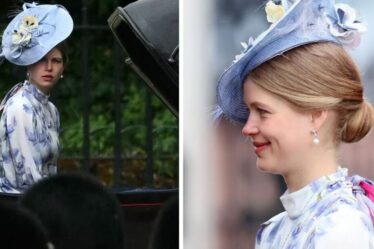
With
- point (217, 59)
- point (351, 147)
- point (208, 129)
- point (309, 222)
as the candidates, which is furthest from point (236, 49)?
point (309, 222)

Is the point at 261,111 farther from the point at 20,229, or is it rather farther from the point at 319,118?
the point at 20,229

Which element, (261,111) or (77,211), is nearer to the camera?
(261,111)

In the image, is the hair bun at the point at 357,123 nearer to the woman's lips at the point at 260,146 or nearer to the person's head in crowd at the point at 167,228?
the woman's lips at the point at 260,146

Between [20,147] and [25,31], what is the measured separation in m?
0.30

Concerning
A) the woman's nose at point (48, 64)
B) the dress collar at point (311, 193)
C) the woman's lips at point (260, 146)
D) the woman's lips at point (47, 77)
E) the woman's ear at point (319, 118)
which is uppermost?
the woman's nose at point (48, 64)

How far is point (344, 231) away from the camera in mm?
1707

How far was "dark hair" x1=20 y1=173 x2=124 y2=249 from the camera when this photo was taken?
7.56ft

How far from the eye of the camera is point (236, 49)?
2088 mm

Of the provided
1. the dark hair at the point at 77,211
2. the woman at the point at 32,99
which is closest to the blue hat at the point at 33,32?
the woman at the point at 32,99

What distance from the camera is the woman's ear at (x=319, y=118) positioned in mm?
1807

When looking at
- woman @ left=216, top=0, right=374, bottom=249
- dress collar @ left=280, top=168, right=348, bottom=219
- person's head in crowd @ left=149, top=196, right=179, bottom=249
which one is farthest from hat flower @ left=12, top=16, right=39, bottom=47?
dress collar @ left=280, top=168, right=348, bottom=219

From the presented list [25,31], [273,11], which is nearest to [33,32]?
[25,31]

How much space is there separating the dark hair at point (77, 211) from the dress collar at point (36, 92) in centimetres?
20

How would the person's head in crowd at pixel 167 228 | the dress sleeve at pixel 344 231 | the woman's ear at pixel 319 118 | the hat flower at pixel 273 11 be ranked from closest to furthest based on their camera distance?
the dress sleeve at pixel 344 231 → the woman's ear at pixel 319 118 → the hat flower at pixel 273 11 → the person's head in crowd at pixel 167 228
